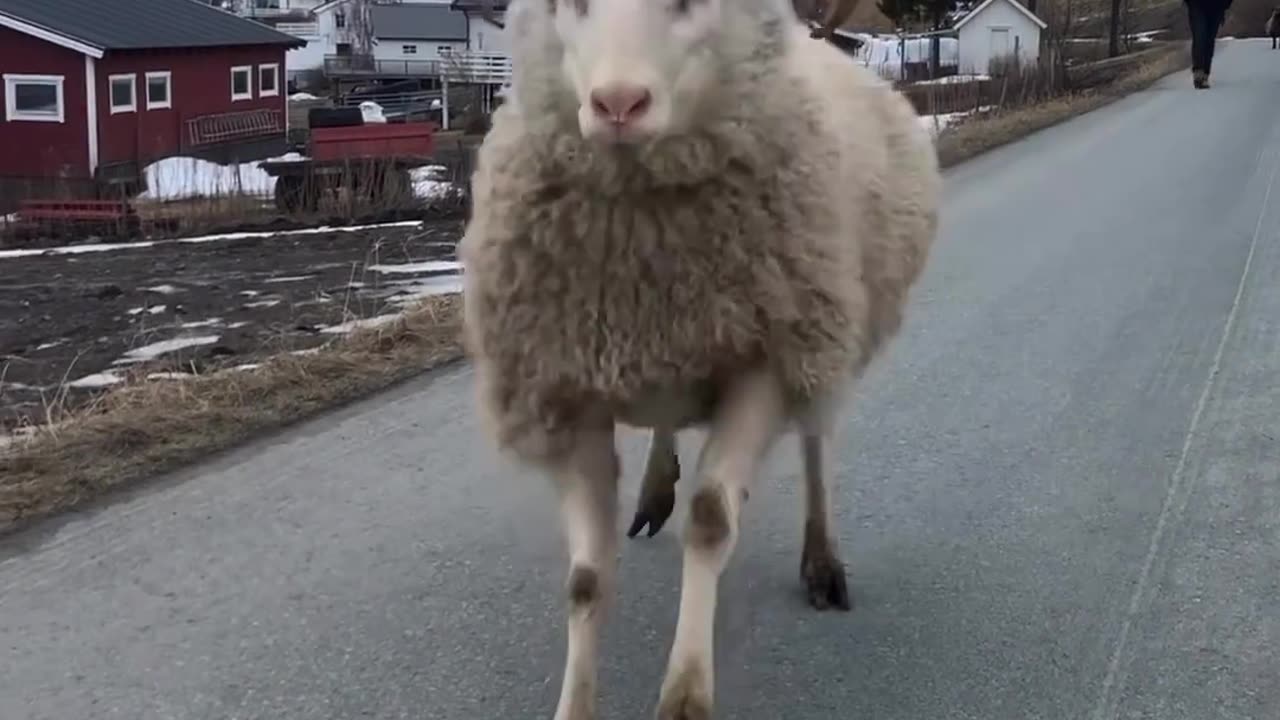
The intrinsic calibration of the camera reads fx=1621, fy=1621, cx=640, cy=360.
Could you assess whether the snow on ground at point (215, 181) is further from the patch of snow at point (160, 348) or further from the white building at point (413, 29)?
the white building at point (413, 29)

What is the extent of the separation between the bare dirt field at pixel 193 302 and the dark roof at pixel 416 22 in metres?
73.0

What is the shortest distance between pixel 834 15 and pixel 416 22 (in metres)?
89.5

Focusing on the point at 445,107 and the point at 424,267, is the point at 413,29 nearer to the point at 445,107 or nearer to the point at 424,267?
the point at 445,107

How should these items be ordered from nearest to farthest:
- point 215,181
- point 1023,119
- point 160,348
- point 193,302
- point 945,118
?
point 160,348 < point 193,302 < point 1023,119 < point 945,118 < point 215,181

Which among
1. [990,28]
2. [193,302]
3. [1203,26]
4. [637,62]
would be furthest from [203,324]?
[990,28]

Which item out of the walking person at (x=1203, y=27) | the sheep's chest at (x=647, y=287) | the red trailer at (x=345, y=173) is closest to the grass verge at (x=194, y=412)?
the sheep's chest at (x=647, y=287)

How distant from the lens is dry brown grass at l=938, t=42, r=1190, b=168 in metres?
18.2

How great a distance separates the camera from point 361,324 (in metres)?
8.80

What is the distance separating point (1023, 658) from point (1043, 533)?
1.07m

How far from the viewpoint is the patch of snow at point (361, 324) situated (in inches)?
342

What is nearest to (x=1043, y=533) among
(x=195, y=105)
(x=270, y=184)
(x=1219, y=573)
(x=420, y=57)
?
(x=1219, y=573)

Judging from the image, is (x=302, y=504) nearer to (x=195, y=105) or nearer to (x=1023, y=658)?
(x=1023, y=658)

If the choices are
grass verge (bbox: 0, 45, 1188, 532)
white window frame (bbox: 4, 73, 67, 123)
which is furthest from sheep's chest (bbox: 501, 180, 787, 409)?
white window frame (bbox: 4, 73, 67, 123)

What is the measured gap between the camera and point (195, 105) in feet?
151
